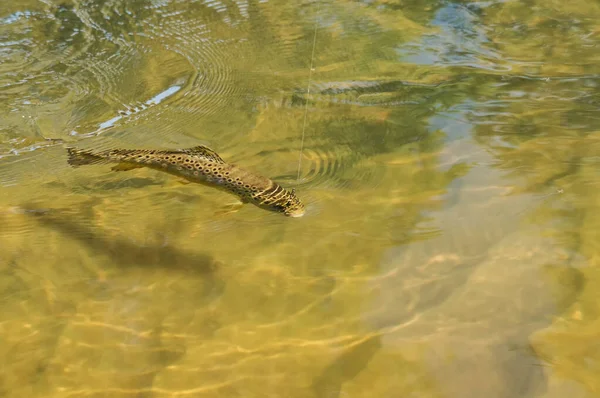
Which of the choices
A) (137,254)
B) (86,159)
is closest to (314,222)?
(137,254)

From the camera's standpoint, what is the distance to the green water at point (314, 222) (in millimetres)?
3689

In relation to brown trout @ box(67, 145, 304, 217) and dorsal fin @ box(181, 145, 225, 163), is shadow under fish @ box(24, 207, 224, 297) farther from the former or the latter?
dorsal fin @ box(181, 145, 225, 163)

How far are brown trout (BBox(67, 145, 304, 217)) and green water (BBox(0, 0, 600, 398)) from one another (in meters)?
0.27

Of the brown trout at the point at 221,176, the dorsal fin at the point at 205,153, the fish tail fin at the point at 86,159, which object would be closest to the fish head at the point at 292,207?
the brown trout at the point at 221,176

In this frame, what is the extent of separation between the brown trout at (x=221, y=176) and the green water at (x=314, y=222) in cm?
27

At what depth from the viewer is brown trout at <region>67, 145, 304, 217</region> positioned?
15.8 ft

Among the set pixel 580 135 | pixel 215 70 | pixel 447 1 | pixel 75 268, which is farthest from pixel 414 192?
pixel 447 1

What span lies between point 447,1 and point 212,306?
842 centimetres

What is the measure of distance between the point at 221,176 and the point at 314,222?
0.98 m

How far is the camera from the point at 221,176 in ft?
16.0

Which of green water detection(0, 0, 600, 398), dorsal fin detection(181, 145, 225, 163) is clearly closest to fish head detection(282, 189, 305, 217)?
green water detection(0, 0, 600, 398)

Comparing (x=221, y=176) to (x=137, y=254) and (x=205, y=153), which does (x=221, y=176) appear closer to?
(x=205, y=153)

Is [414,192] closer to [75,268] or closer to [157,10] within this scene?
[75,268]

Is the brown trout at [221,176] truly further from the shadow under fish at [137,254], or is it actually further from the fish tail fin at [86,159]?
the shadow under fish at [137,254]
